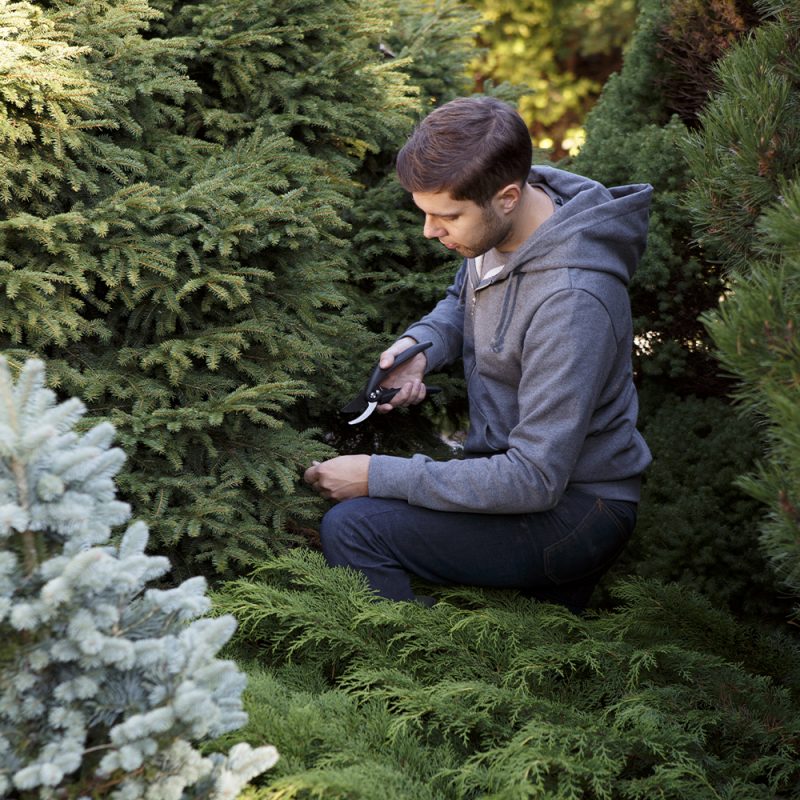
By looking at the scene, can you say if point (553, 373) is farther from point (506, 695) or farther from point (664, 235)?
point (664, 235)

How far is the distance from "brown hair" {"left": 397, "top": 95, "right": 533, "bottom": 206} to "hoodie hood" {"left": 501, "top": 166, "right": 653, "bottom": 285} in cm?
19

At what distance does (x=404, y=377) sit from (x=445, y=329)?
0.25 metres

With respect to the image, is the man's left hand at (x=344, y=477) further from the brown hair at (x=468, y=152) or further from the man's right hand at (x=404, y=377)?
the brown hair at (x=468, y=152)

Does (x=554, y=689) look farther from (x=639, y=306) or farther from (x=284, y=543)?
(x=639, y=306)

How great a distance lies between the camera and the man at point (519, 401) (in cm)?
239

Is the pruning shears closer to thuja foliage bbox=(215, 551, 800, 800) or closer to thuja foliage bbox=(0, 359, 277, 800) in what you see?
thuja foliage bbox=(215, 551, 800, 800)

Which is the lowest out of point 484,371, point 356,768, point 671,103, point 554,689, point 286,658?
point 286,658

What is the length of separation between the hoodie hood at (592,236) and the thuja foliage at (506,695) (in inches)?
36.3

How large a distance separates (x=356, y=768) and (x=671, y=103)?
10.6ft

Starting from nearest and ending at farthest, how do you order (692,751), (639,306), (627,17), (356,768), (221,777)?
(221,777) → (356,768) → (692,751) → (639,306) → (627,17)

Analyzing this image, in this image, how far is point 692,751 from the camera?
6.44 feet

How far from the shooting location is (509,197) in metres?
2.49

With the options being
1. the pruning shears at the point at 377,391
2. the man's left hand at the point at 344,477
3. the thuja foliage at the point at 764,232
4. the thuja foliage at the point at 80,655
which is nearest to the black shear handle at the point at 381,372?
the pruning shears at the point at 377,391

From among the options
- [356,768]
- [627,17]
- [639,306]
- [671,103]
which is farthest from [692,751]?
[627,17]
